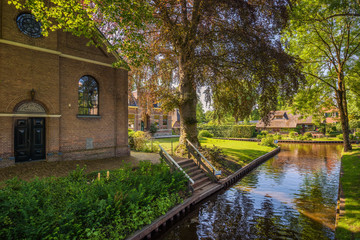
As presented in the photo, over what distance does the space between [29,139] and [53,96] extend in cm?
249

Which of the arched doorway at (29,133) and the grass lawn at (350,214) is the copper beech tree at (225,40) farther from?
the grass lawn at (350,214)

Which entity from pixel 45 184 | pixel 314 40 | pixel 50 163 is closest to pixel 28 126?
pixel 50 163

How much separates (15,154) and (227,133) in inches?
1420

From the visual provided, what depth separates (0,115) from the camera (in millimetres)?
10141

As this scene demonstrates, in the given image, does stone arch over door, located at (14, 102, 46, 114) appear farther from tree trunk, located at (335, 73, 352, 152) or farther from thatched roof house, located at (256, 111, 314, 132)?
thatched roof house, located at (256, 111, 314, 132)

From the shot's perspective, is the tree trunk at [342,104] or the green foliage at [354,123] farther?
the green foliage at [354,123]

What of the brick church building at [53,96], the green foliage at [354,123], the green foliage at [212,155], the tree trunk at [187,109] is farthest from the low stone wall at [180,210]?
the green foliage at [354,123]

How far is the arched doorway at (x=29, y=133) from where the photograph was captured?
10914mm

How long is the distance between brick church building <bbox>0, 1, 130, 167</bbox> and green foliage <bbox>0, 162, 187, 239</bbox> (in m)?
4.12

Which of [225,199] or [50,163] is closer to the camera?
[225,199]

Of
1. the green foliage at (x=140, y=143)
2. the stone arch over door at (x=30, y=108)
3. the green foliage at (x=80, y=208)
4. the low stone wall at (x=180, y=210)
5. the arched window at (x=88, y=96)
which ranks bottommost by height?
the low stone wall at (x=180, y=210)

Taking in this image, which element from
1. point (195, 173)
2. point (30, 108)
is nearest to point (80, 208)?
point (195, 173)

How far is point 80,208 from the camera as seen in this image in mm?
5672

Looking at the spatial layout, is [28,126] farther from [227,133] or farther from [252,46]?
[227,133]
